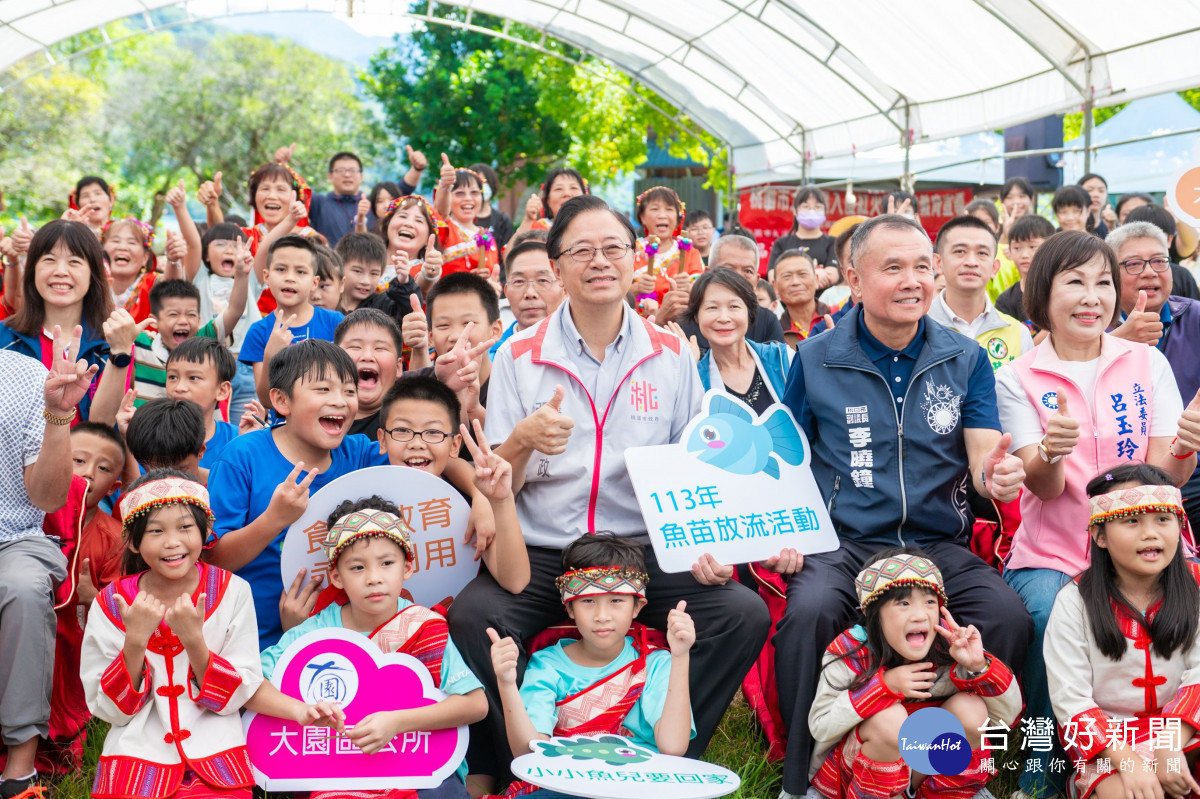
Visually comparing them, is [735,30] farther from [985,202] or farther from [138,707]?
[138,707]

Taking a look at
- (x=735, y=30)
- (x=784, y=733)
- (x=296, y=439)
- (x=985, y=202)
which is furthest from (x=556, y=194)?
(x=735, y=30)

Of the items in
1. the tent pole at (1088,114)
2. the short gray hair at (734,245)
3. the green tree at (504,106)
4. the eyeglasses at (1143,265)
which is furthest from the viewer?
the green tree at (504,106)

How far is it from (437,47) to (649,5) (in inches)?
434

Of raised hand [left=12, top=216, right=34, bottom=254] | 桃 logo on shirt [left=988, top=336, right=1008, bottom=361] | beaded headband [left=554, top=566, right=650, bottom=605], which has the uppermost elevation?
raised hand [left=12, top=216, right=34, bottom=254]

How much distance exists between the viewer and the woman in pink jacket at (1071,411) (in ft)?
12.4

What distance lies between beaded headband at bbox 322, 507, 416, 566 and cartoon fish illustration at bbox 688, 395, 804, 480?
45.5 inches

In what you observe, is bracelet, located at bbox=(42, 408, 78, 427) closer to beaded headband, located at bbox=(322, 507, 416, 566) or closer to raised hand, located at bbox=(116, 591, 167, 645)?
raised hand, located at bbox=(116, 591, 167, 645)

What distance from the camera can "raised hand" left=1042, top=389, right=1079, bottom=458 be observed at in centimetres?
350

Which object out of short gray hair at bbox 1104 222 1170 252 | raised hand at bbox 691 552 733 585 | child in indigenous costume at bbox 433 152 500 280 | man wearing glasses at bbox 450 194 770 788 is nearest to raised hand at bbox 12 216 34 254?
child in indigenous costume at bbox 433 152 500 280

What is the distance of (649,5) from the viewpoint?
47.9 feet

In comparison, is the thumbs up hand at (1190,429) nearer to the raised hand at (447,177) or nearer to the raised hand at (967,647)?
the raised hand at (967,647)

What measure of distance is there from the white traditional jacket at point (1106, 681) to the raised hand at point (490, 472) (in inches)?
75.1

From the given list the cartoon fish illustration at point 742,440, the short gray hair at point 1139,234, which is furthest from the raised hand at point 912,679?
the short gray hair at point 1139,234

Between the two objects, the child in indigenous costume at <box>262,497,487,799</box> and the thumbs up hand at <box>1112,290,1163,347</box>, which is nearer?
the child in indigenous costume at <box>262,497,487,799</box>
